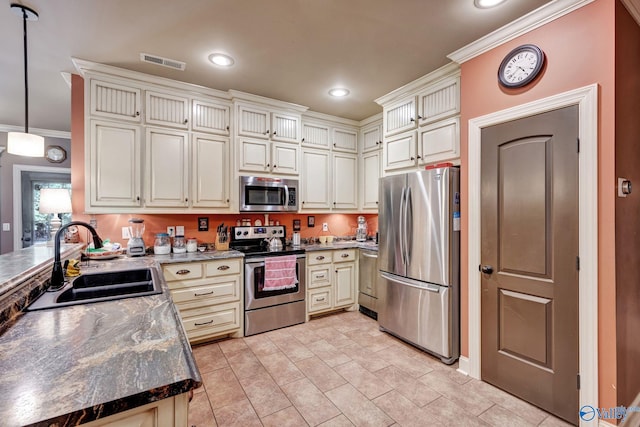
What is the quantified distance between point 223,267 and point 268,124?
5.67 feet

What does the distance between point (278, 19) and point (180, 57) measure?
103cm

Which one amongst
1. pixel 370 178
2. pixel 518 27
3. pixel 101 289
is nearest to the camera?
pixel 101 289

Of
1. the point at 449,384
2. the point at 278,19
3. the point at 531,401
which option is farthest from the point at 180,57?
the point at 531,401

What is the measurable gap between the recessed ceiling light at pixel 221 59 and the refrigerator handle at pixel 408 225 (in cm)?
200

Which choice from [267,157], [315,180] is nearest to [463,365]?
[315,180]

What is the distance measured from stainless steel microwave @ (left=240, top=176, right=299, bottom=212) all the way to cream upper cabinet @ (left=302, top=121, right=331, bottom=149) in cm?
59

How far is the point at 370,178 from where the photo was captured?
4.08 meters

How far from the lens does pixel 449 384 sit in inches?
87.3

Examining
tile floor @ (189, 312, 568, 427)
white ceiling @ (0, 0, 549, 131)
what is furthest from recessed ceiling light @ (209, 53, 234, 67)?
tile floor @ (189, 312, 568, 427)

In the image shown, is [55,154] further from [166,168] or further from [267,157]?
[267,157]

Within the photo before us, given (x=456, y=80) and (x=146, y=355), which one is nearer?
(x=146, y=355)

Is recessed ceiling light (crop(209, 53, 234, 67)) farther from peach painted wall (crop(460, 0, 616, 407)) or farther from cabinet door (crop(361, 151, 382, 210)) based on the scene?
peach painted wall (crop(460, 0, 616, 407))

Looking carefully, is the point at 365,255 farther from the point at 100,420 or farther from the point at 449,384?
the point at 100,420

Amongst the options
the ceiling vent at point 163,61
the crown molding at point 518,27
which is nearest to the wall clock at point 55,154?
the ceiling vent at point 163,61
